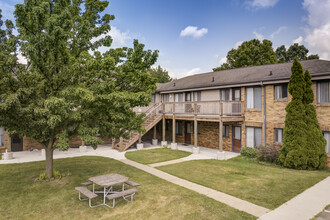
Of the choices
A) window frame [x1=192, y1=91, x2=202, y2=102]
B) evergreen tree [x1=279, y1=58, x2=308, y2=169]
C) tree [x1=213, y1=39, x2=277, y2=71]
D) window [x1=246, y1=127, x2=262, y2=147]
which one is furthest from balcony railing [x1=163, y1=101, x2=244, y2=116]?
tree [x1=213, y1=39, x2=277, y2=71]

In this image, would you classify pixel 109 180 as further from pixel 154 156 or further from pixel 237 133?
pixel 237 133

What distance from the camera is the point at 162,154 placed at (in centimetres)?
1612

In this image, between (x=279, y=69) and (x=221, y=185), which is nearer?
(x=221, y=185)

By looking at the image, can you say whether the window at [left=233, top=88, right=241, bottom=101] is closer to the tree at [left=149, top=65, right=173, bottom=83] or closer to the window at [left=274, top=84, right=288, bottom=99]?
the window at [left=274, top=84, right=288, bottom=99]

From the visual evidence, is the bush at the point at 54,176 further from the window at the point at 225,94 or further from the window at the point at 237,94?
the window at the point at 237,94

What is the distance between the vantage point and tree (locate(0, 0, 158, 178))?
733cm

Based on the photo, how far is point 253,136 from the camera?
15711 millimetres

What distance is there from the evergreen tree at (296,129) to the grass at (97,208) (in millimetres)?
6894

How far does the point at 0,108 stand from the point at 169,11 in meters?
19.5

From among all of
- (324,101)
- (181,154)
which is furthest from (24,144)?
(324,101)

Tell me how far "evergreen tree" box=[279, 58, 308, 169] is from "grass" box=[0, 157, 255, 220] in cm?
689

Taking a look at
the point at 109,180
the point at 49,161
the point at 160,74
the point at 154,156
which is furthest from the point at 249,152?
the point at 160,74

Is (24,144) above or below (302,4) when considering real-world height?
below

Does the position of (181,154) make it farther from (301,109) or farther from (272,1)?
(272,1)
